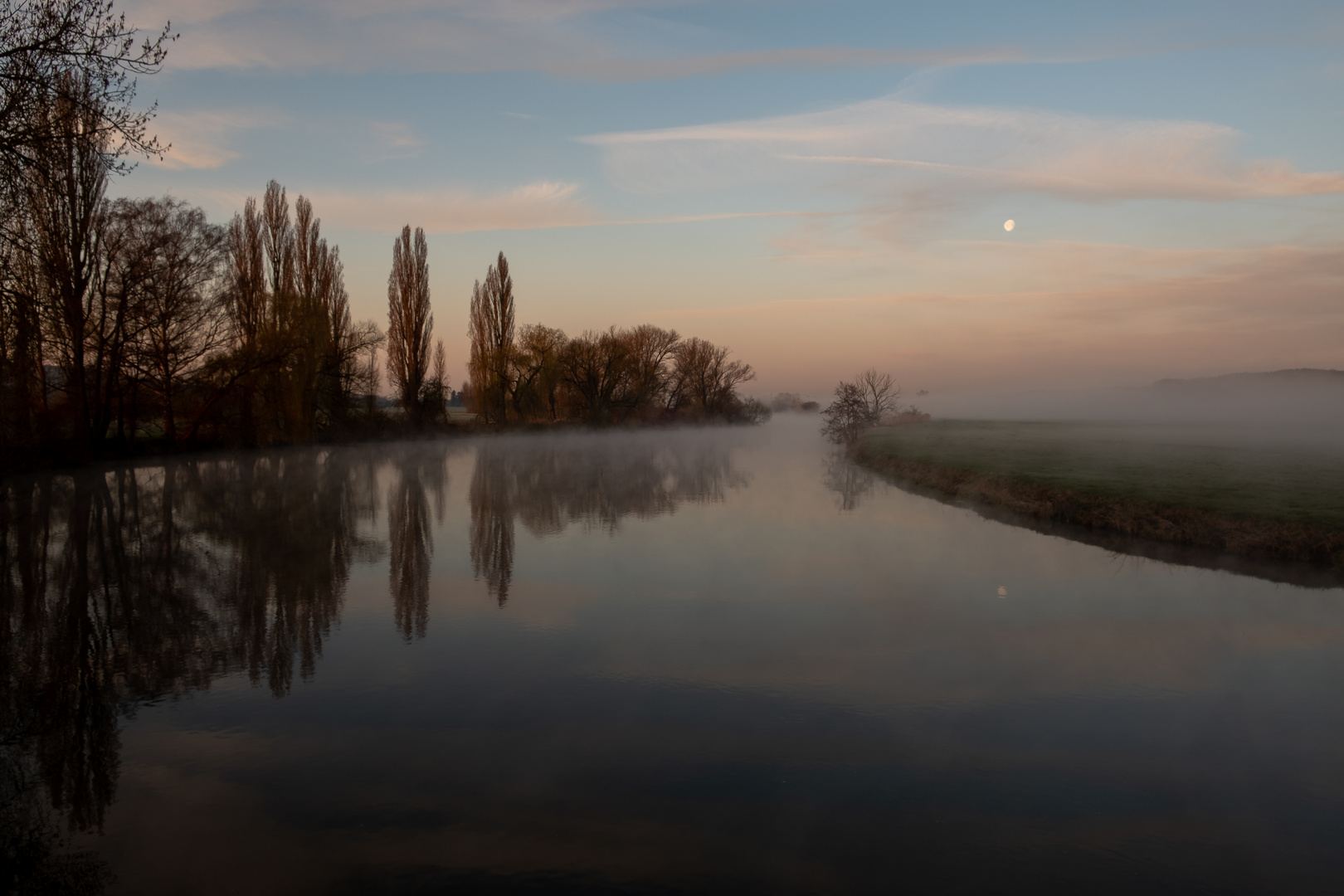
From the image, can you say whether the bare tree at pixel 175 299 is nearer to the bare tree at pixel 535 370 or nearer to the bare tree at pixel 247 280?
the bare tree at pixel 247 280

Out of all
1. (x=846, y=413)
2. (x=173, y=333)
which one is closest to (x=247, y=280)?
(x=173, y=333)

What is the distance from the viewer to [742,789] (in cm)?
484

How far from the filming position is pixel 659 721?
589cm

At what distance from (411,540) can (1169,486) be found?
1565 cm

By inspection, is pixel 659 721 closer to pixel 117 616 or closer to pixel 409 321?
pixel 117 616

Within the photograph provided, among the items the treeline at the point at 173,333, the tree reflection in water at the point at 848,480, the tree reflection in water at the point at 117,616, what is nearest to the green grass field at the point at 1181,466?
the tree reflection in water at the point at 848,480

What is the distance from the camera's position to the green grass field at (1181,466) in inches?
601

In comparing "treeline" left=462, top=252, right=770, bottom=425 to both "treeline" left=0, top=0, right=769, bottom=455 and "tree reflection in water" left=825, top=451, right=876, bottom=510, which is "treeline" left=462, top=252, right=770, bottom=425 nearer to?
"treeline" left=0, top=0, right=769, bottom=455

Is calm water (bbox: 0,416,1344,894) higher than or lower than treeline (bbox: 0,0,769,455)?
lower

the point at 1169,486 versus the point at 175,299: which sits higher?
the point at 175,299

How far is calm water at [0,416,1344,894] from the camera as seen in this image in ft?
13.6

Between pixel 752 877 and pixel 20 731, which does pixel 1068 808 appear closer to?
pixel 752 877

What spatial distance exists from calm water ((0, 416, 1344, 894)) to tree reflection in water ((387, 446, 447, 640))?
11 cm

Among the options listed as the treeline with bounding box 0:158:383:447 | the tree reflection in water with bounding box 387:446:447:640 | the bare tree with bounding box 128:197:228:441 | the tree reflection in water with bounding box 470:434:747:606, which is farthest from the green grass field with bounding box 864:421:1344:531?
the bare tree with bounding box 128:197:228:441
